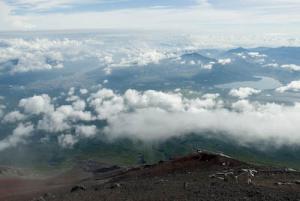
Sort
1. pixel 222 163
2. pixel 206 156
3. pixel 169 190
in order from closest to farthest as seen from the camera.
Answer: pixel 169 190, pixel 222 163, pixel 206 156

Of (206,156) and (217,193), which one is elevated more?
(217,193)

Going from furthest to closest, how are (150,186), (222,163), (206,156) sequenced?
(206,156), (222,163), (150,186)

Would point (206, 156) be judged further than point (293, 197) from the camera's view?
Yes

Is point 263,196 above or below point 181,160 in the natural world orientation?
above

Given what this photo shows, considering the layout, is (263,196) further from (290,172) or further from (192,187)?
(290,172)

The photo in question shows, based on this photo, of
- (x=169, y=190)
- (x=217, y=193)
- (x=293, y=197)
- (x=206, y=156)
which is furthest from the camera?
(x=206, y=156)

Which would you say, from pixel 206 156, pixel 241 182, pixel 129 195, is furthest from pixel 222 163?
pixel 129 195

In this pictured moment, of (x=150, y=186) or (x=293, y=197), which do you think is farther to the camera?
(x=150, y=186)

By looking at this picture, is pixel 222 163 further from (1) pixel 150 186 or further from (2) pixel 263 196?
(2) pixel 263 196

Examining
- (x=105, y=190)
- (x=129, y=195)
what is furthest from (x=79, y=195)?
(x=129, y=195)
